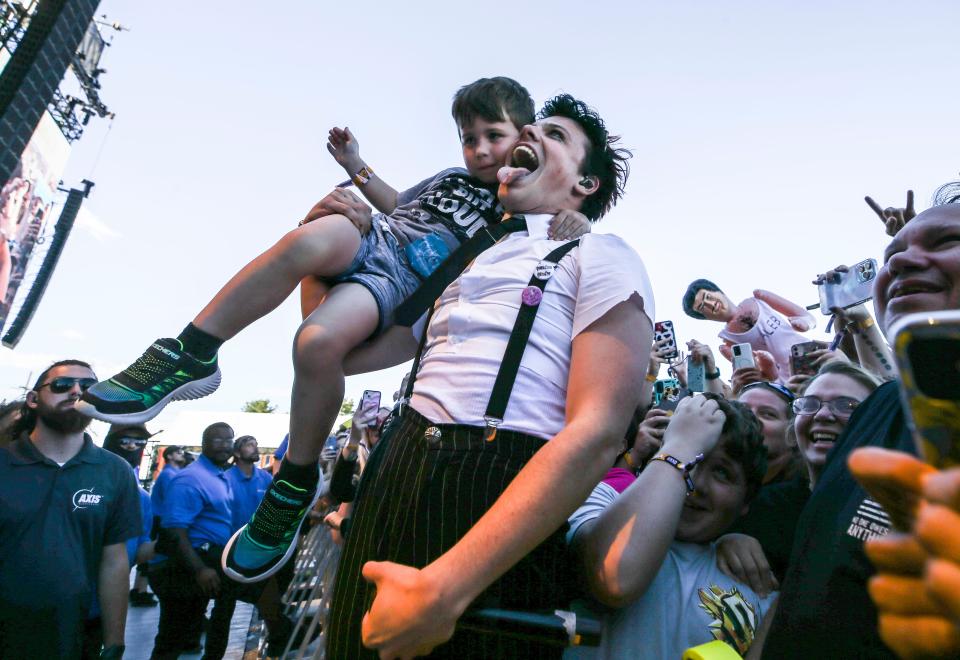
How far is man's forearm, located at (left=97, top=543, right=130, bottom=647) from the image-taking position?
3.57 meters

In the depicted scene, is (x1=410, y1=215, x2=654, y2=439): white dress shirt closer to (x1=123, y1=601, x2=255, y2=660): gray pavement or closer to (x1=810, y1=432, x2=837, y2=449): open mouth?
(x1=810, y1=432, x2=837, y2=449): open mouth

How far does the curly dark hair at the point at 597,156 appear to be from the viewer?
2047 millimetres

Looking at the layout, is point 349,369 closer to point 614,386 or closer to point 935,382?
point 614,386

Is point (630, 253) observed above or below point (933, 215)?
below

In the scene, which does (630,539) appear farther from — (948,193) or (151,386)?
(948,193)

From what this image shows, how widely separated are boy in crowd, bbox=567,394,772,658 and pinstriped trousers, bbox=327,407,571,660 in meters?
0.13

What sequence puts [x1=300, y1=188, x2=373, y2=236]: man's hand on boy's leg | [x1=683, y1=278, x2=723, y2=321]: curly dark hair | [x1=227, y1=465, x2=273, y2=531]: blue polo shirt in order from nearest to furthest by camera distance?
1. [x1=300, y1=188, x2=373, y2=236]: man's hand on boy's leg
2. [x1=683, y1=278, x2=723, y2=321]: curly dark hair
3. [x1=227, y1=465, x2=273, y2=531]: blue polo shirt

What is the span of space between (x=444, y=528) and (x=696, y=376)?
2.90 meters

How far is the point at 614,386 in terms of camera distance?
4.00 ft

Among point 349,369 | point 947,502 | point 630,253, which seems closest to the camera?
point 947,502

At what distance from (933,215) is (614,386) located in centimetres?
93

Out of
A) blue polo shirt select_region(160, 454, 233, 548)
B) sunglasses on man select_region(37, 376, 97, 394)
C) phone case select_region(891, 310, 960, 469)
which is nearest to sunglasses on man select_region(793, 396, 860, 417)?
phone case select_region(891, 310, 960, 469)

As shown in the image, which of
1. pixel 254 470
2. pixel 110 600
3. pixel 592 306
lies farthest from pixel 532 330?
pixel 254 470

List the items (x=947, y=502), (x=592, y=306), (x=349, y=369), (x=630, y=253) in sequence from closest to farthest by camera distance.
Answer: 1. (x=947, y=502)
2. (x=592, y=306)
3. (x=630, y=253)
4. (x=349, y=369)
